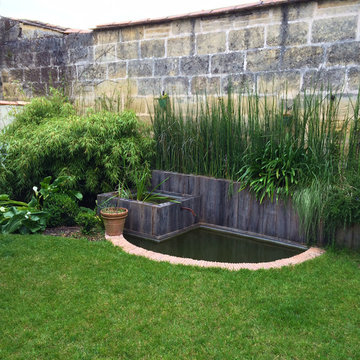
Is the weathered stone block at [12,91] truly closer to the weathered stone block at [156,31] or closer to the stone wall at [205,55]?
the stone wall at [205,55]

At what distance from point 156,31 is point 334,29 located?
2749 millimetres

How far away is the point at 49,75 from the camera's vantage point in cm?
794

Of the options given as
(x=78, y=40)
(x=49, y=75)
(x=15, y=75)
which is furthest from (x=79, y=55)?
(x=15, y=75)

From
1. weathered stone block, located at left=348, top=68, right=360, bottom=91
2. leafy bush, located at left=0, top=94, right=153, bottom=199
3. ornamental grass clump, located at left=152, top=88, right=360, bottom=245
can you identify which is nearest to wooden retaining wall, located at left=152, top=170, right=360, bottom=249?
ornamental grass clump, located at left=152, top=88, right=360, bottom=245

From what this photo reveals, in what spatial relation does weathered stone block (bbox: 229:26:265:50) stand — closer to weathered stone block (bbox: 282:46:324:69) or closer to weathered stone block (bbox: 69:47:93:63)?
weathered stone block (bbox: 282:46:324:69)

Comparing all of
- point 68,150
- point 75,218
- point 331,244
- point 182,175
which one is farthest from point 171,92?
point 331,244

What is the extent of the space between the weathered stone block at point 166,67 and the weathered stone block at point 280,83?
1414mm

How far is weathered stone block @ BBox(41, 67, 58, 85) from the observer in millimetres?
7863

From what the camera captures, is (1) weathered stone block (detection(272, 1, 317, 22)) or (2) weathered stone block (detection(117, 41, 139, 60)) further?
(2) weathered stone block (detection(117, 41, 139, 60))

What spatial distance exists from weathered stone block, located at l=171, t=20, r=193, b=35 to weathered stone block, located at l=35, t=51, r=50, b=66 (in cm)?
297

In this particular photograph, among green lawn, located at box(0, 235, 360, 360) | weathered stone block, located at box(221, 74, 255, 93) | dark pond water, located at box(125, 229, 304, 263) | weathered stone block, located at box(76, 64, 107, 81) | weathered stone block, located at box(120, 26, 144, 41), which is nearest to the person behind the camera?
green lawn, located at box(0, 235, 360, 360)

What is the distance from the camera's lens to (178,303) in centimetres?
307

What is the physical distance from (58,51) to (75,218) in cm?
424

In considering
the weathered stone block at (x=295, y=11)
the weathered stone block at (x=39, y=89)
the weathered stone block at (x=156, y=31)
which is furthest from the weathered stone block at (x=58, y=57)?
the weathered stone block at (x=295, y=11)
